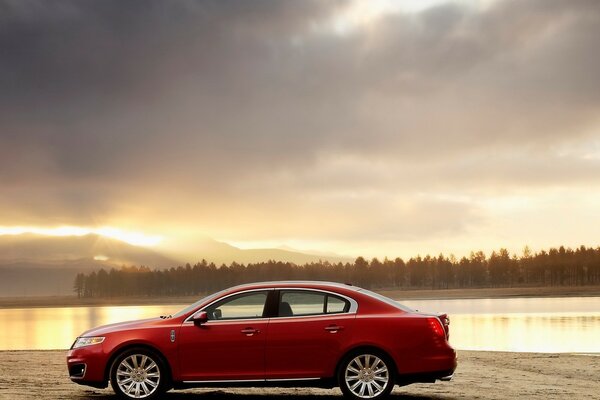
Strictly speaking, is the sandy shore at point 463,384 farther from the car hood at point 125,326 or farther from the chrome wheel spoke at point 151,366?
the car hood at point 125,326

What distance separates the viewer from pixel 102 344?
12797 mm

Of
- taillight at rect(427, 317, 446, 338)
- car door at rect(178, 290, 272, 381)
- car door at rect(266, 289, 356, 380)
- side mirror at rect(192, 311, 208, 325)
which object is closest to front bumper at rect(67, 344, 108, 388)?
car door at rect(178, 290, 272, 381)

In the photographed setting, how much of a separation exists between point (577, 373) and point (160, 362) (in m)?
10.1

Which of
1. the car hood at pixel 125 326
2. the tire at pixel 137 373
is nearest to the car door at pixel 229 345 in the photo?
the tire at pixel 137 373

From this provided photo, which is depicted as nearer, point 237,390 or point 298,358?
point 298,358

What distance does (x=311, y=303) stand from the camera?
41.1ft

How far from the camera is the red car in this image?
12.2 m

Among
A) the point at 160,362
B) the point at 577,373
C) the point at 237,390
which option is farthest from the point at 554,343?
the point at 160,362

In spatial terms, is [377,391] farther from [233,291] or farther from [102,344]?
[102,344]

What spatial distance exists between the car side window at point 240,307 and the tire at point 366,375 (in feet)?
5.14

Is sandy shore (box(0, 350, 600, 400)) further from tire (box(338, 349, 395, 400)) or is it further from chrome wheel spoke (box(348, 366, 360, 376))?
chrome wheel spoke (box(348, 366, 360, 376))

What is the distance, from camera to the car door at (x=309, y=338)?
40.2 ft

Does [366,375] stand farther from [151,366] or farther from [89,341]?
[89,341]

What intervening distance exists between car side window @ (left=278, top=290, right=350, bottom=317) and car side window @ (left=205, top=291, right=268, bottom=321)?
329 mm
